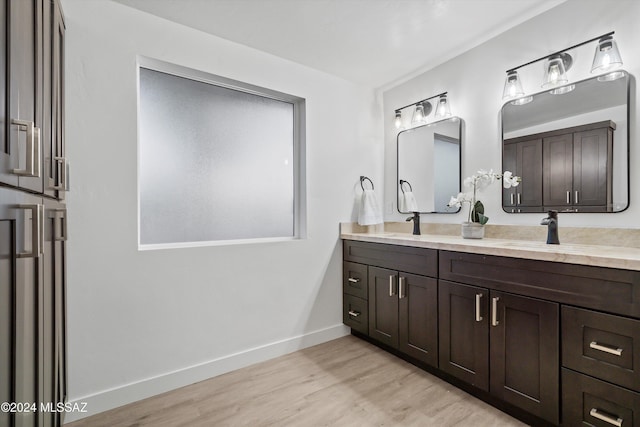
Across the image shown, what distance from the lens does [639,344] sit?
122cm

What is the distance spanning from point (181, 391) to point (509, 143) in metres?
2.82

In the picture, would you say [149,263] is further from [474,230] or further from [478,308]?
[474,230]

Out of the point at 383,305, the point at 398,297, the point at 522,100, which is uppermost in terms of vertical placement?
the point at 522,100

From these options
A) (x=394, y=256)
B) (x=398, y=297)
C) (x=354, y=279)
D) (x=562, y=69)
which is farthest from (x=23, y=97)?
(x=562, y=69)

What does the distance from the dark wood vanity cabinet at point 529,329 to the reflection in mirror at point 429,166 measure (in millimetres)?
749

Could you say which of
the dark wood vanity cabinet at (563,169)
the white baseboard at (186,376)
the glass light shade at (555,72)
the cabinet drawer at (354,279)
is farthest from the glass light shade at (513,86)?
the white baseboard at (186,376)

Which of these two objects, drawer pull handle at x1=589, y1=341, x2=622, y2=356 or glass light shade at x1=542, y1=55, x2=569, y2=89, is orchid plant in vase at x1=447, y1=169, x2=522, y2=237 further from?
drawer pull handle at x1=589, y1=341, x2=622, y2=356

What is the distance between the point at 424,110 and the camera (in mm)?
2760

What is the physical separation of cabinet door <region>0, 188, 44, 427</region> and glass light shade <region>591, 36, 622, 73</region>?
2659 mm

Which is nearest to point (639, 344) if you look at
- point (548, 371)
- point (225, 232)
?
point (548, 371)

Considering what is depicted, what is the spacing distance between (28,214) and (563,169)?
2.59 metres

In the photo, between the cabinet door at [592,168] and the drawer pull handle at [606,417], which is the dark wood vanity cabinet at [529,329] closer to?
the drawer pull handle at [606,417]

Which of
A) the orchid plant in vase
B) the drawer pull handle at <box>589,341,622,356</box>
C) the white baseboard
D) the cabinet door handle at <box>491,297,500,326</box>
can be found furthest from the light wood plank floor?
the orchid plant in vase

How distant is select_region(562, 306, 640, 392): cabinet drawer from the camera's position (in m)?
1.24
